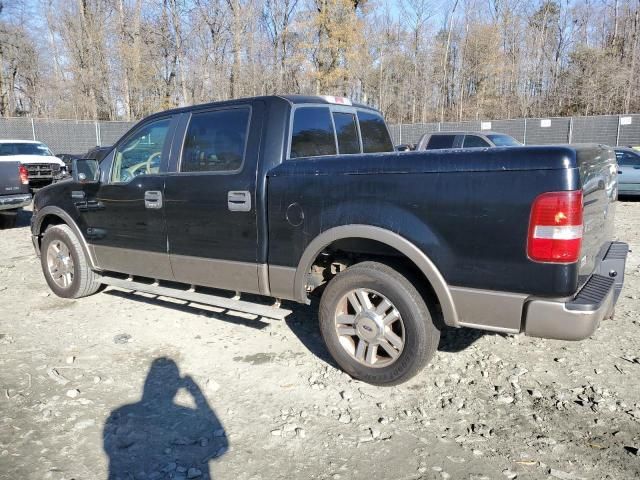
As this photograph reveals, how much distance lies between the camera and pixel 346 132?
4.54m

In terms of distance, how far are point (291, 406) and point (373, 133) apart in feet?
9.11

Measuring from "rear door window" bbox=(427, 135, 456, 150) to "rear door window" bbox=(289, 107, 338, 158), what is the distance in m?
9.35

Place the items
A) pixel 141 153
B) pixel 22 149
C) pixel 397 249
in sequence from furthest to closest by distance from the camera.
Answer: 1. pixel 22 149
2. pixel 141 153
3. pixel 397 249

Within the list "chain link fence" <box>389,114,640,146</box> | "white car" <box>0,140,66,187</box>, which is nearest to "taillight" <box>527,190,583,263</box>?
"white car" <box>0,140,66,187</box>

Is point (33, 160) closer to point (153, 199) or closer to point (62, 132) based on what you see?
point (153, 199)

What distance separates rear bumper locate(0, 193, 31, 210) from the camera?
988 cm

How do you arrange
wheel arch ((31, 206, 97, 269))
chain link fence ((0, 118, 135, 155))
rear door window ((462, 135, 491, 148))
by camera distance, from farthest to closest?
1. chain link fence ((0, 118, 135, 155))
2. rear door window ((462, 135, 491, 148))
3. wheel arch ((31, 206, 97, 269))

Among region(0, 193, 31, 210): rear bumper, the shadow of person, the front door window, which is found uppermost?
the front door window

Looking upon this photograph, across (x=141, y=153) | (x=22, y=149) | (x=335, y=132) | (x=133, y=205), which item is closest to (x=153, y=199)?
(x=133, y=205)

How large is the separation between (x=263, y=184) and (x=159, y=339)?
1.80 metres

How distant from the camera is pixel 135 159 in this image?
16.0 ft

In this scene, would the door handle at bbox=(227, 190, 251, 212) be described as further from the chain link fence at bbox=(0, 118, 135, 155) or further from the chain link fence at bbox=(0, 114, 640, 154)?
the chain link fence at bbox=(0, 118, 135, 155)

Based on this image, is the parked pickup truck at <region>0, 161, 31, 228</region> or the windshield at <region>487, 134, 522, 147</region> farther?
the windshield at <region>487, 134, 522, 147</region>

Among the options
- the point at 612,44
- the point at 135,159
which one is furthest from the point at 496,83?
the point at 135,159
